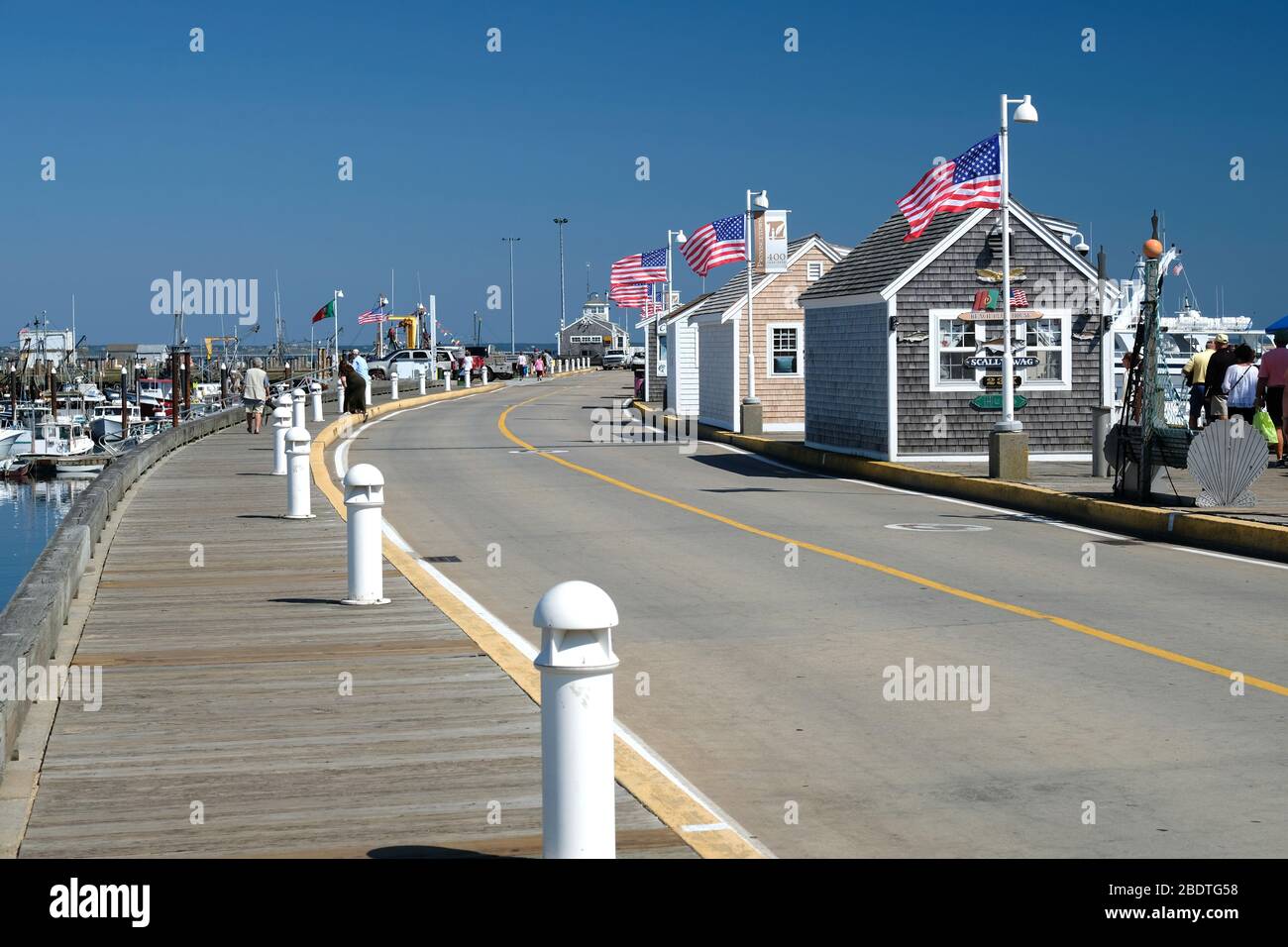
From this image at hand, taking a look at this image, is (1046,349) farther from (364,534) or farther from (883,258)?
(364,534)

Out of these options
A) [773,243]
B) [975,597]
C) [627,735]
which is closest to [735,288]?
[773,243]

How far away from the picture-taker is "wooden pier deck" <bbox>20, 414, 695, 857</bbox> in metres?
6.50

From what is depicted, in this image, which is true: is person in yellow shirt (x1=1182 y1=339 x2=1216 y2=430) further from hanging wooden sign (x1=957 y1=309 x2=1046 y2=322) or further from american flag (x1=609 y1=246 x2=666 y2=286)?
american flag (x1=609 y1=246 x2=666 y2=286)

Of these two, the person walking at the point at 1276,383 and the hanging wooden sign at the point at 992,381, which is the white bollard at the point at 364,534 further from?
the hanging wooden sign at the point at 992,381

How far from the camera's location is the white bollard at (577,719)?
568 centimetres

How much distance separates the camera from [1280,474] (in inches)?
901

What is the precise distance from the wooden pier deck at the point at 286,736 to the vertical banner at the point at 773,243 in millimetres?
30611

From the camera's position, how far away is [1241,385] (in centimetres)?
2353

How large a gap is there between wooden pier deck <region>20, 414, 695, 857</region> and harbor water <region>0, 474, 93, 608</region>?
2584cm

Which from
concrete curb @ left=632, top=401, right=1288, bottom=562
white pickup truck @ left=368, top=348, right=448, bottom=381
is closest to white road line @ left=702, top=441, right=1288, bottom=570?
concrete curb @ left=632, top=401, right=1288, bottom=562
